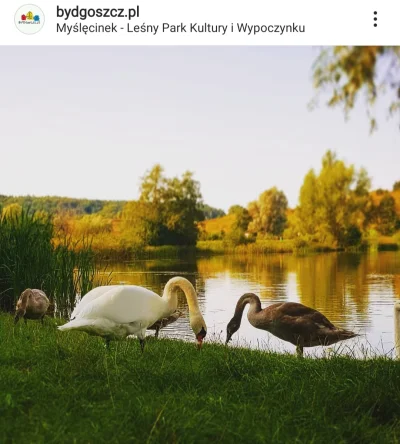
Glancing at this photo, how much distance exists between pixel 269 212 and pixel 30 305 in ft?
59.7

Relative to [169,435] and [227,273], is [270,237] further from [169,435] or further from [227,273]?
[169,435]

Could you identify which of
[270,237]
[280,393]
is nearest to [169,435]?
[280,393]

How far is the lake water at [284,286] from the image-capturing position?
33.7ft

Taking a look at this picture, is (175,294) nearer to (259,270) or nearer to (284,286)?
(284,286)

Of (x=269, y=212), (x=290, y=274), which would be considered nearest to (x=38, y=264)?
(x=290, y=274)

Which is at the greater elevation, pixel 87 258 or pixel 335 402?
pixel 87 258

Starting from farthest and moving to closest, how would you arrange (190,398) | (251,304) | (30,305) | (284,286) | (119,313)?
(284,286) → (30,305) → (251,304) → (119,313) → (190,398)

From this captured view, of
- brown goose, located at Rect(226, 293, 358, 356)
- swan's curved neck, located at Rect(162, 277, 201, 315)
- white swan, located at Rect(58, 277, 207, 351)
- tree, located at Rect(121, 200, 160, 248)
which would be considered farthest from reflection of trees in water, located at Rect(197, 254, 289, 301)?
white swan, located at Rect(58, 277, 207, 351)

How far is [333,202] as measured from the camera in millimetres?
21953

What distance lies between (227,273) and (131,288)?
1536 centimetres

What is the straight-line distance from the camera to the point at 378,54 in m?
4.89
